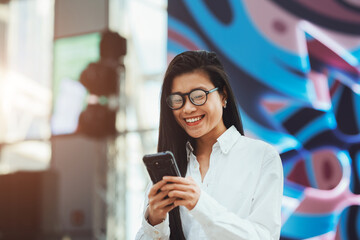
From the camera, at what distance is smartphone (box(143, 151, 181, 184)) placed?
1.10 m

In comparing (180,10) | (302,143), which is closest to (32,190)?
(180,10)

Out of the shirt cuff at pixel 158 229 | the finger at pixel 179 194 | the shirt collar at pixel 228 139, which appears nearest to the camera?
the finger at pixel 179 194

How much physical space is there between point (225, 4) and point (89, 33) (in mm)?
2825

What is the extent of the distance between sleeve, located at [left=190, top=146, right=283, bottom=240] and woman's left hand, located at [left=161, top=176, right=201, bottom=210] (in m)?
0.01

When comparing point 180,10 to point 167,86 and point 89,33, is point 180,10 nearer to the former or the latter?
point 89,33

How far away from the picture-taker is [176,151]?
1.37 m

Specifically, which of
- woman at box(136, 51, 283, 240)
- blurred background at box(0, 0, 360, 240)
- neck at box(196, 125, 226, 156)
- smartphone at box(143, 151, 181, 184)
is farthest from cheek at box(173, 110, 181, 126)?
blurred background at box(0, 0, 360, 240)

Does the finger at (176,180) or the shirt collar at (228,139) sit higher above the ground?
the shirt collar at (228,139)

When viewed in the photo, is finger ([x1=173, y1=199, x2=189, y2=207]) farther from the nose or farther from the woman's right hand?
the nose

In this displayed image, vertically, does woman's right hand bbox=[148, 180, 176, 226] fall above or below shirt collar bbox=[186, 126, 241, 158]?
below

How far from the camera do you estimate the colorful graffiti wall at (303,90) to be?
3682mm

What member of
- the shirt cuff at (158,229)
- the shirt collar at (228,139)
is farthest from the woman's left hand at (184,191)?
the shirt collar at (228,139)

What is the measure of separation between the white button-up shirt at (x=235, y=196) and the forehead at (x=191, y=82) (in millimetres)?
153

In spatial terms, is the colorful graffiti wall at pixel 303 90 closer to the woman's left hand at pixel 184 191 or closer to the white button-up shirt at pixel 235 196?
the white button-up shirt at pixel 235 196
